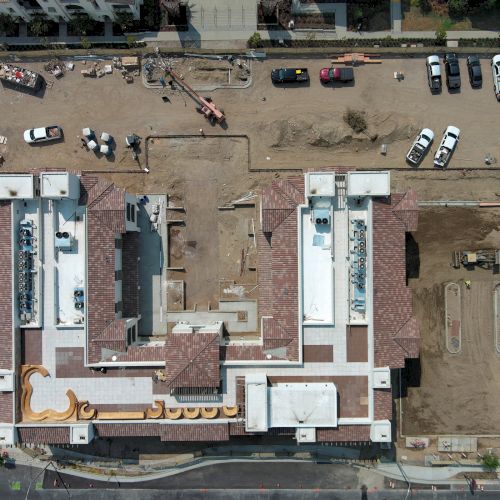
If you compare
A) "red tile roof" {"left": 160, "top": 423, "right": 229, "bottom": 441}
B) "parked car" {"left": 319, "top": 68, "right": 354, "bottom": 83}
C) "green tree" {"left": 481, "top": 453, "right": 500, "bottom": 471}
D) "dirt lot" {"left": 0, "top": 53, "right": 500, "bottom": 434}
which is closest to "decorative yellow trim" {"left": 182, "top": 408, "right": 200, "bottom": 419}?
"red tile roof" {"left": 160, "top": 423, "right": 229, "bottom": 441}

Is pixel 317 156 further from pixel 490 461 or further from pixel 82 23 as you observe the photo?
pixel 490 461

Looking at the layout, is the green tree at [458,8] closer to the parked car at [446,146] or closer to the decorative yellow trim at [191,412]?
the parked car at [446,146]

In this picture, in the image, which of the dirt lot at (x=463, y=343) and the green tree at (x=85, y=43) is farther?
the dirt lot at (x=463, y=343)

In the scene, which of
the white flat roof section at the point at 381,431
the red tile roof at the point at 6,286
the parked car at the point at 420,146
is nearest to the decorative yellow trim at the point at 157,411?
the red tile roof at the point at 6,286

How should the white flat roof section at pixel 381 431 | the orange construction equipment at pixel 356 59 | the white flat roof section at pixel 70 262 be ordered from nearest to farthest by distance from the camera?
the white flat roof section at pixel 381 431
the white flat roof section at pixel 70 262
the orange construction equipment at pixel 356 59

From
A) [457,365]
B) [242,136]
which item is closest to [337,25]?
[242,136]

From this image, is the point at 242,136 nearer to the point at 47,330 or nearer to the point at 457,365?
the point at 47,330

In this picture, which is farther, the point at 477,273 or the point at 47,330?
the point at 477,273
